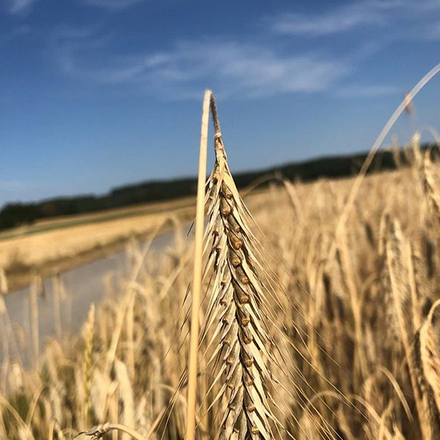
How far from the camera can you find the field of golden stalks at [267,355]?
0.53 m

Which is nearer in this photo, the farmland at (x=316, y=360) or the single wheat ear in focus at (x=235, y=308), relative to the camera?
the single wheat ear in focus at (x=235, y=308)

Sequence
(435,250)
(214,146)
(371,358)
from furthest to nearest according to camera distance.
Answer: (435,250)
(371,358)
(214,146)

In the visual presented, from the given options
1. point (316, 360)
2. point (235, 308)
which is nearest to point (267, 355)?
point (235, 308)

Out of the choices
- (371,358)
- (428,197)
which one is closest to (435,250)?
(371,358)

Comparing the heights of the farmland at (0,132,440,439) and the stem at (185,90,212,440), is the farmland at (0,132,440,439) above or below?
below

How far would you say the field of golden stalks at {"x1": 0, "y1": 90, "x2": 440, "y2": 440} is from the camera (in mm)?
528

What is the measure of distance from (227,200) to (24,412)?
2.35 m

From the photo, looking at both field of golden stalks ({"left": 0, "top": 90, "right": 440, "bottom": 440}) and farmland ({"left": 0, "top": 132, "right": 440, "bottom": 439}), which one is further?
farmland ({"left": 0, "top": 132, "right": 440, "bottom": 439})

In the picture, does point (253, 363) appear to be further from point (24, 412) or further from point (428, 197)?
point (24, 412)

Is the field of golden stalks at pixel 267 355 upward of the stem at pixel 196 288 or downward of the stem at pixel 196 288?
downward

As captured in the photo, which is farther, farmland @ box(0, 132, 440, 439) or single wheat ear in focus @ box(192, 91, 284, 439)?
farmland @ box(0, 132, 440, 439)

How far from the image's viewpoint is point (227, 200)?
52 centimetres

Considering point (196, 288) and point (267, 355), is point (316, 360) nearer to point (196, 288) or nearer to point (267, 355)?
point (267, 355)

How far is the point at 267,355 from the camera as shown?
1.80 feet
